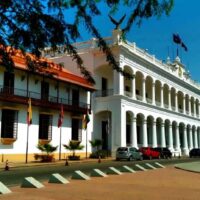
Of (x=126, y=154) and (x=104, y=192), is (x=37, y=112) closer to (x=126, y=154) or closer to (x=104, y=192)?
(x=126, y=154)

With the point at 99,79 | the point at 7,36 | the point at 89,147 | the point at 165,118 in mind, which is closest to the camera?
the point at 7,36

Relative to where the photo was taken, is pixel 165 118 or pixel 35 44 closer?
pixel 35 44

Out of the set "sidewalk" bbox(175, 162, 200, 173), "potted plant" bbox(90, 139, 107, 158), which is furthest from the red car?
"sidewalk" bbox(175, 162, 200, 173)

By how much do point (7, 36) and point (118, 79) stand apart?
1510 inches

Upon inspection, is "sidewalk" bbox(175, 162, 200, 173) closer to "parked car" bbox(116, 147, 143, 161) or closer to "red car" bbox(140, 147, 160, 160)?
"parked car" bbox(116, 147, 143, 161)

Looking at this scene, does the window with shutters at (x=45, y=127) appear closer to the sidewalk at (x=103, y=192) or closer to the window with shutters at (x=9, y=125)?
the window with shutters at (x=9, y=125)

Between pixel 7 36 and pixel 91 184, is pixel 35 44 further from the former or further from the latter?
pixel 91 184

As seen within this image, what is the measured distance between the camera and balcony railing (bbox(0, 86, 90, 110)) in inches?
1208

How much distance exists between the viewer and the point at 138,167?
2225cm

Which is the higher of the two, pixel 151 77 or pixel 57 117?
pixel 151 77

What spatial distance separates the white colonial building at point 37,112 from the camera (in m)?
30.9

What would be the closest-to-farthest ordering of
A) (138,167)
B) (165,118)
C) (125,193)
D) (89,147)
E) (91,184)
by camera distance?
(125,193)
(91,184)
(138,167)
(89,147)
(165,118)

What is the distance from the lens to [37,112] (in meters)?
34.4

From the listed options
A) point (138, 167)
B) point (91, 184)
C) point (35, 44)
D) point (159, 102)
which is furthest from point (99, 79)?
point (35, 44)
